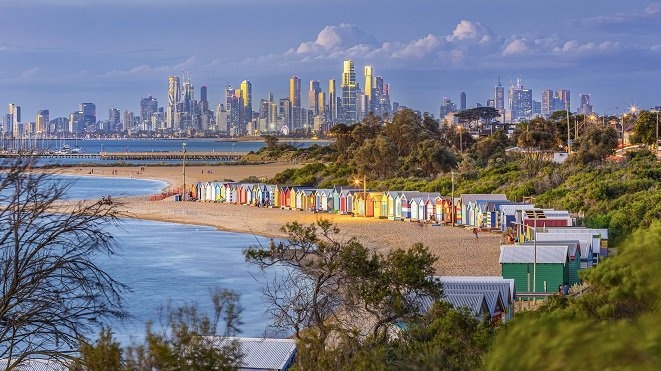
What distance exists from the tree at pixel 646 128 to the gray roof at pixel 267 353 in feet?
153

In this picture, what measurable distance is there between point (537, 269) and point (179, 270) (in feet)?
42.5

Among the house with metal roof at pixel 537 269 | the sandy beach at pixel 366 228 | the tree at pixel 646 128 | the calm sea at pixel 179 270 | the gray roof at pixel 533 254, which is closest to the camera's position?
the house with metal roof at pixel 537 269

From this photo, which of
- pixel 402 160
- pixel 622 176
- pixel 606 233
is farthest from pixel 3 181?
pixel 402 160

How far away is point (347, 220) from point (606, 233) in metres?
17.0

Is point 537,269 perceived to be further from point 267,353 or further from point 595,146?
point 595,146

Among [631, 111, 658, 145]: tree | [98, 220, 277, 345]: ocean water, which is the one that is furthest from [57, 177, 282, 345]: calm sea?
[631, 111, 658, 145]: tree

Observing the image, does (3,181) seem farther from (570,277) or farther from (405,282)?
(570,277)

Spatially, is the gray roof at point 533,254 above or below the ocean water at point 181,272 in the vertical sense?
above

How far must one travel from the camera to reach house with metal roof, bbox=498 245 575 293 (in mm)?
19656

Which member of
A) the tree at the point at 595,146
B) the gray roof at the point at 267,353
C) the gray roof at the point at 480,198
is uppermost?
the tree at the point at 595,146

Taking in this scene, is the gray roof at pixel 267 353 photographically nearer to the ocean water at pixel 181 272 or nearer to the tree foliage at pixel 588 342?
the ocean water at pixel 181 272

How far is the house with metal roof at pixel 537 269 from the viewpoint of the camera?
19.7m

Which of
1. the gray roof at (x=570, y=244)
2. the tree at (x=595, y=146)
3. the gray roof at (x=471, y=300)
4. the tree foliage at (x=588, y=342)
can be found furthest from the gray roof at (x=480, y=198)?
the tree foliage at (x=588, y=342)

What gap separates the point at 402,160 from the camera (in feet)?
195
